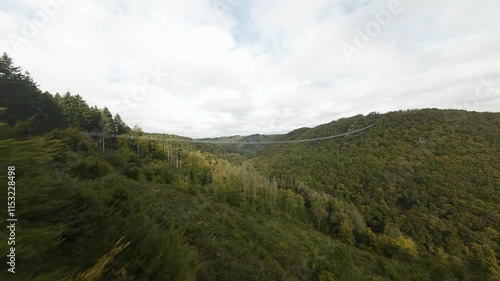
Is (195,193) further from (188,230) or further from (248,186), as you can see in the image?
(248,186)

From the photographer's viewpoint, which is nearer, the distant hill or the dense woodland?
the dense woodland

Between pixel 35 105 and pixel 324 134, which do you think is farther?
pixel 324 134

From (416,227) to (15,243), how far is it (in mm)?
77460

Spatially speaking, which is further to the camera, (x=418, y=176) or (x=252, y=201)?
(x=418, y=176)

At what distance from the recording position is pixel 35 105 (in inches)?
917

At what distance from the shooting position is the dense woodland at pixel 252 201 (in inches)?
133

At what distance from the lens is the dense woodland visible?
11.1ft

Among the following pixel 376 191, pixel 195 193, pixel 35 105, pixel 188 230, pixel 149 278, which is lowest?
pixel 376 191

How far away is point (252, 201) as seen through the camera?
50062mm

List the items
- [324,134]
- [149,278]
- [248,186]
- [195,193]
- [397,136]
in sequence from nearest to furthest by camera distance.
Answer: [149,278]
[195,193]
[248,186]
[397,136]
[324,134]

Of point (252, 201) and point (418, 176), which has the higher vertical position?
point (418, 176)

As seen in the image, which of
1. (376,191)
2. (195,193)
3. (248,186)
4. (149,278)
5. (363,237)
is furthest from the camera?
(376,191)

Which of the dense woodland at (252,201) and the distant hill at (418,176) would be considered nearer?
the dense woodland at (252,201)

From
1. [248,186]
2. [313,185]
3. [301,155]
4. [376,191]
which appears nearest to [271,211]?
[248,186]
